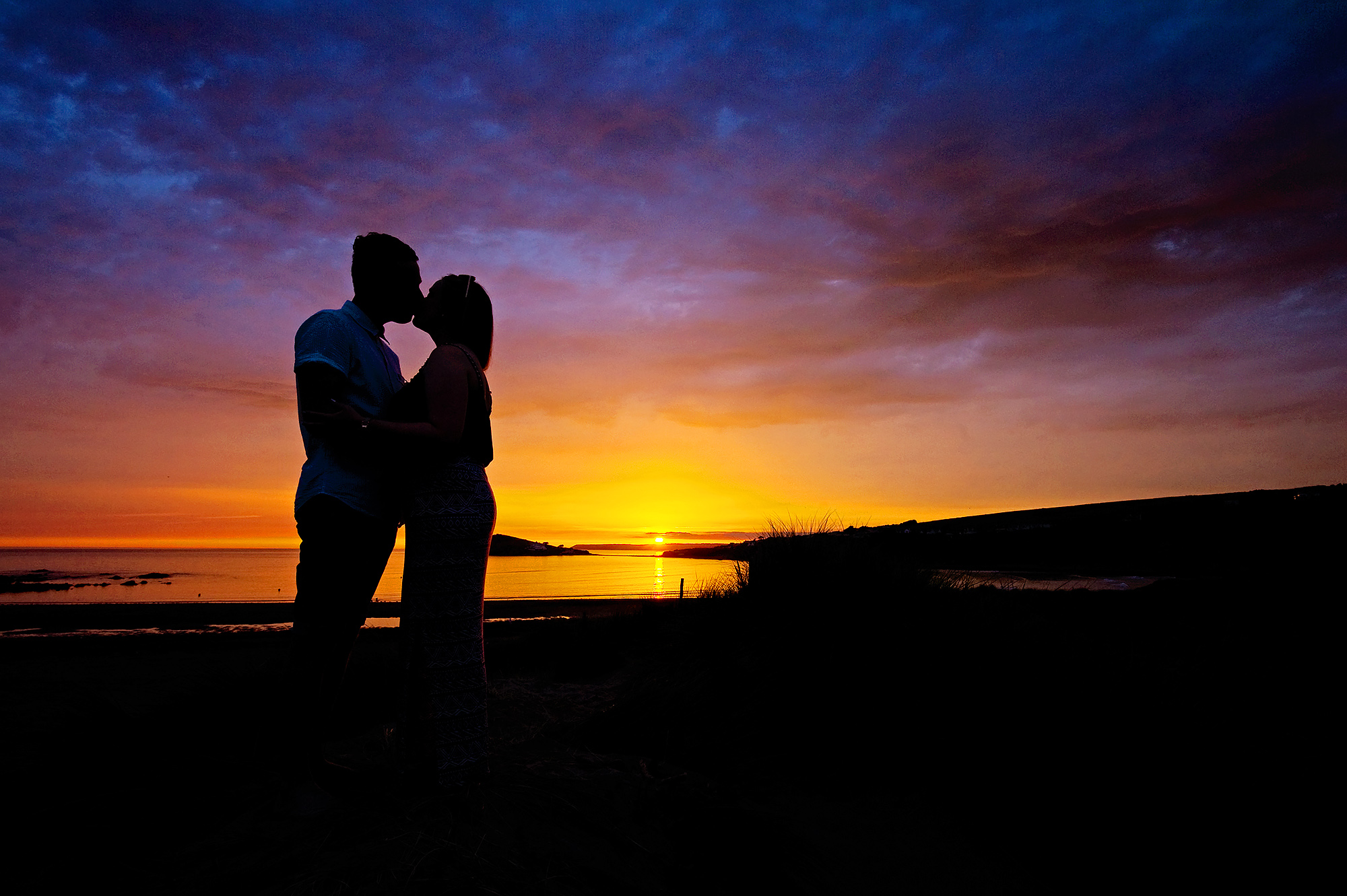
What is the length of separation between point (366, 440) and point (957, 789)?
3.13 metres

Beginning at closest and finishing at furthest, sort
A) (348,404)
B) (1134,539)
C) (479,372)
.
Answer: (348,404), (479,372), (1134,539)

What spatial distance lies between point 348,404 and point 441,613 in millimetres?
887

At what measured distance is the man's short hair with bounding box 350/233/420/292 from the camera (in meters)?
2.40

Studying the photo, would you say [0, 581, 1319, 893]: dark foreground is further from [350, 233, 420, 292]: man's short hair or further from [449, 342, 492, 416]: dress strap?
[350, 233, 420, 292]: man's short hair

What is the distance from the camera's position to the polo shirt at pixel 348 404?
6.81ft

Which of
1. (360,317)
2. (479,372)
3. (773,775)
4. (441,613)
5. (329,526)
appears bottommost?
(773,775)

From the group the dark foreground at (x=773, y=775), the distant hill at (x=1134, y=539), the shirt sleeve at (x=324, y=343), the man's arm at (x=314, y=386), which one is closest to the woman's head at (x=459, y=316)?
the shirt sleeve at (x=324, y=343)

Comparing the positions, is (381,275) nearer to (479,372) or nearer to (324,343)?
(324,343)

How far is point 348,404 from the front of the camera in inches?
85.4

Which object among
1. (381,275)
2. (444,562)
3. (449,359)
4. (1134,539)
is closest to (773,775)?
(444,562)

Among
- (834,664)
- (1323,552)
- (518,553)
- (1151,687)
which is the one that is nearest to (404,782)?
(834,664)

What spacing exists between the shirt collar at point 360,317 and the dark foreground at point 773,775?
152cm

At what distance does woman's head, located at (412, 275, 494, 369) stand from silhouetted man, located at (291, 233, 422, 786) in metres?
0.29

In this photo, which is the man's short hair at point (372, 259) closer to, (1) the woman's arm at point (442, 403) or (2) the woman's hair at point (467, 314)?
(2) the woman's hair at point (467, 314)
